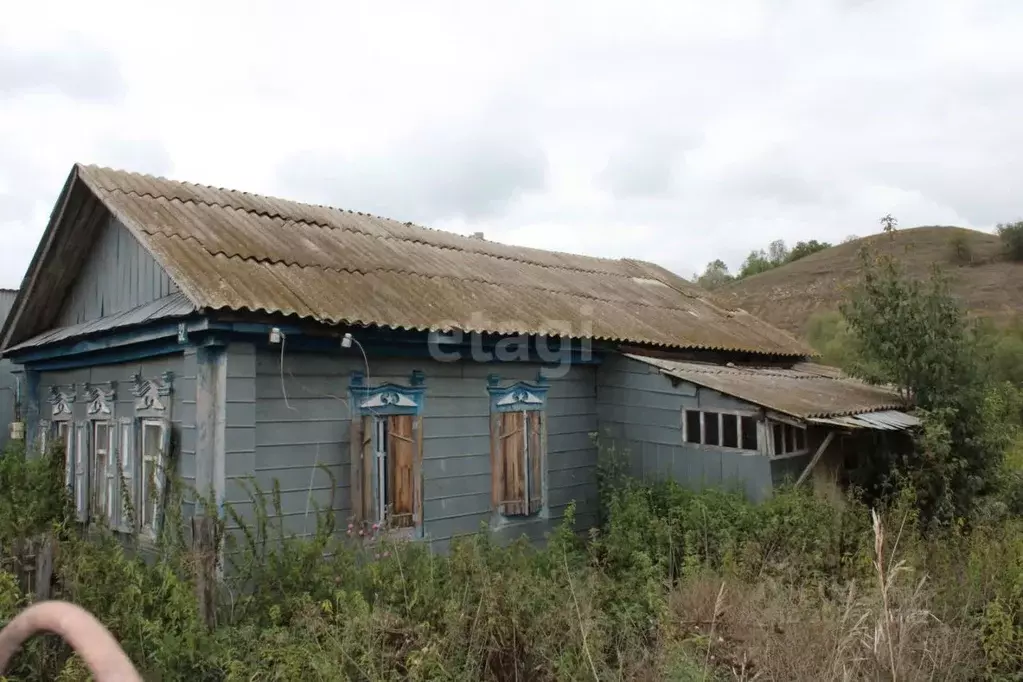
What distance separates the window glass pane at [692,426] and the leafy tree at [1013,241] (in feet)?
145

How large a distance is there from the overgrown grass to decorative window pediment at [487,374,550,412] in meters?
1.92

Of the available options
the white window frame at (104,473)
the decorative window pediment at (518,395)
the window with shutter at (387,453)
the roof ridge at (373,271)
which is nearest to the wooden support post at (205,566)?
the window with shutter at (387,453)

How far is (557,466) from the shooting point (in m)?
8.71

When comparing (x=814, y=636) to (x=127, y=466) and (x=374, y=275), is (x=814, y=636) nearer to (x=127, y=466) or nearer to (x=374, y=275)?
(x=374, y=275)

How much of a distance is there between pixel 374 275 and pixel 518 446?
→ 2.62 m

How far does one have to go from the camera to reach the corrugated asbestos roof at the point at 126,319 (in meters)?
6.32

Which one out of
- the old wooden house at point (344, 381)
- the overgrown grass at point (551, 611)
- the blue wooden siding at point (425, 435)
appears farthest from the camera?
the old wooden house at point (344, 381)

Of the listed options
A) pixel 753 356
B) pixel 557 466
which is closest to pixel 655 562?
pixel 557 466

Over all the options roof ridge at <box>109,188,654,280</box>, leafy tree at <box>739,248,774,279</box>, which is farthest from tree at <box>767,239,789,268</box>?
roof ridge at <box>109,188,654,280</box>

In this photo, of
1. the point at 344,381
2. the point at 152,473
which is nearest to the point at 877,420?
the point at 344,381

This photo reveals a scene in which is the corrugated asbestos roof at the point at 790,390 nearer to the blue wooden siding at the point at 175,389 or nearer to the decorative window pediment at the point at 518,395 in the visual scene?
the decorative window pediment at the point at 518,395

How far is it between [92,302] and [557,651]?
7.25 m

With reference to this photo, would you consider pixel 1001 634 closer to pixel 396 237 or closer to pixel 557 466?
pixel 557 466

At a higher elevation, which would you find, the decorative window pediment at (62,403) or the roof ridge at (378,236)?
the roof ridge at (378,236)
